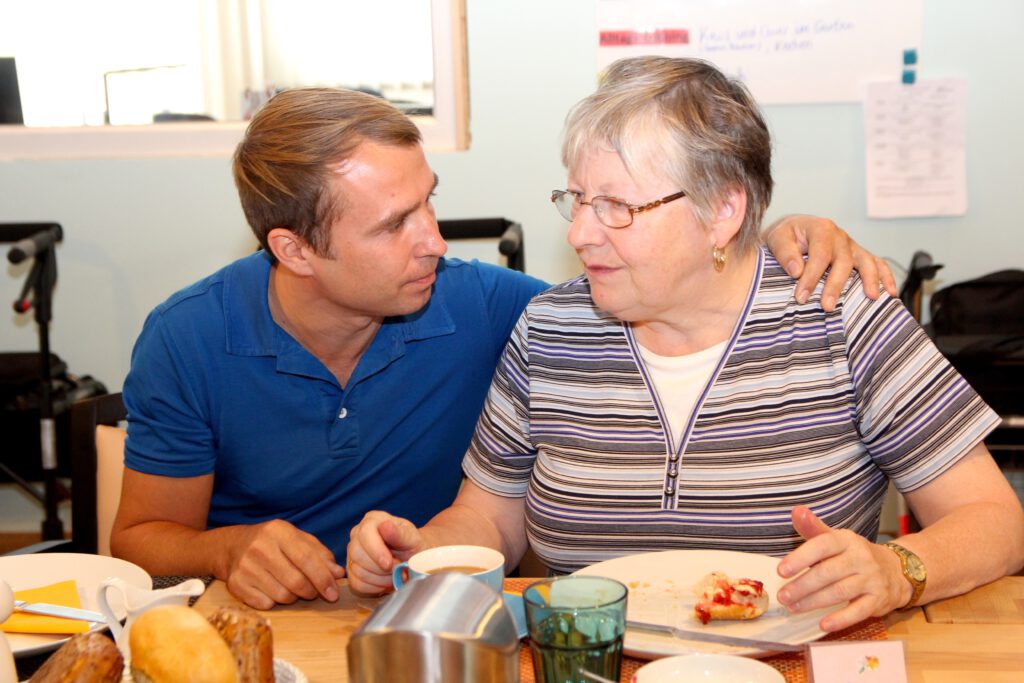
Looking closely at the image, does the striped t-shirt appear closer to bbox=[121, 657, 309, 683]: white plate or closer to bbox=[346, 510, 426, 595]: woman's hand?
bbox=[346, 510, 426, 595]: woman's hand

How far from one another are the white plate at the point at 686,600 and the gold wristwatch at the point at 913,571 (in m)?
0.10

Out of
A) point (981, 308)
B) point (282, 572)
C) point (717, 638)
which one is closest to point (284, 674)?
point (282, 572)

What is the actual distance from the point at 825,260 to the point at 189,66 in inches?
113

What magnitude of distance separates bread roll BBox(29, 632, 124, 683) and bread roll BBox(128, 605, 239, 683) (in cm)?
3

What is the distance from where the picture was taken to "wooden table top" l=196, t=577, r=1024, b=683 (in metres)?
1.14

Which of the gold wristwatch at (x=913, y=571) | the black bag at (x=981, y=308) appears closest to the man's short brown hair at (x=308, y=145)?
the gold wristwatch at (x=913, y=571)

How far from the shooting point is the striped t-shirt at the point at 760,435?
1.45 m

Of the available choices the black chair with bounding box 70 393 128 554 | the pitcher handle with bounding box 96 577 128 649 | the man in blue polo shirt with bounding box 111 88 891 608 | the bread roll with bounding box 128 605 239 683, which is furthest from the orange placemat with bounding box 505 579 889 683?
the black chair with bounding box 70 393 128 554

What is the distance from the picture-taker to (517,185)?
12.0 ft

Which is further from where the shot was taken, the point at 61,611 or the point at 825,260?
the point at 825,260

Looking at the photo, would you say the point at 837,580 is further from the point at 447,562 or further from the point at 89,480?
the point at 89,480

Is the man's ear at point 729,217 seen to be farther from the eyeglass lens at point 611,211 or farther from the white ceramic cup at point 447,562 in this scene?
the white ceramic cup at point 447,562

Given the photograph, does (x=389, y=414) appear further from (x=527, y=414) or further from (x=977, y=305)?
(x=977, y=305)

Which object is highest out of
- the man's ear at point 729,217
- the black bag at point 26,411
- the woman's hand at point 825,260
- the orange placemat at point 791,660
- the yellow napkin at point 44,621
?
the man's ear at point 729,217
